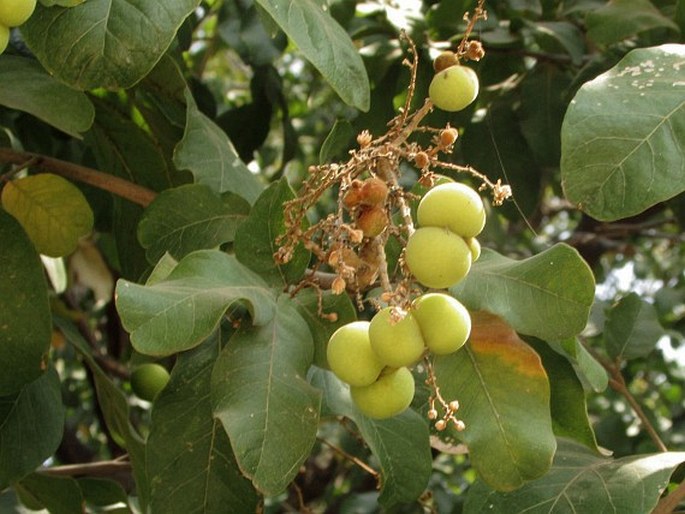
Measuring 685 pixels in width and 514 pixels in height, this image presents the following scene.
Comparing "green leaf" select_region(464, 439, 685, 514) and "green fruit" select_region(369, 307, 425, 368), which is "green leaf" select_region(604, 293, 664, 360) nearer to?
"green leaf" select_region(464, 439, 685, 514)

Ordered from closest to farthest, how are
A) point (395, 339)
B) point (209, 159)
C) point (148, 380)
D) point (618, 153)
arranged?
1. point (395, 339)
2. point (618, 153)
3. point (209, 159)
4. point (148, 380)

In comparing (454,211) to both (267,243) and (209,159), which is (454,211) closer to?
(267,243)

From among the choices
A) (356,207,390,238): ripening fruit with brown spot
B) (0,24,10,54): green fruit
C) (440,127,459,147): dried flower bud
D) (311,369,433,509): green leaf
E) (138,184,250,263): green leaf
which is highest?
(0,24,10,54): green fruit

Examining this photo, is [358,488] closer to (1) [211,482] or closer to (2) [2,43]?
(1) [211,482]

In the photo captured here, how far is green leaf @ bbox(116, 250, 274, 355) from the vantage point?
833mm

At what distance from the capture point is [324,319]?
97cm

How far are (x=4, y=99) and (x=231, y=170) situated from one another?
0.29 meters

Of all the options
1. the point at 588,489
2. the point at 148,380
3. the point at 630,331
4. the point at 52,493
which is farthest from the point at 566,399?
the point at 52,493

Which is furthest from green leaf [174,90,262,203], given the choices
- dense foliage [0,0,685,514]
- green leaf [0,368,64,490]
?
green leaf [0,368,64,490]

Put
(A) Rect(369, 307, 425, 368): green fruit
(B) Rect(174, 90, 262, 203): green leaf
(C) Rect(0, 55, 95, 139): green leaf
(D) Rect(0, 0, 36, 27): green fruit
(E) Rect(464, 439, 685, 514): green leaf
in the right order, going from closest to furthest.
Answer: (A) Rect(369, 307, 425, 368): green fruit, (D) Rect(0, 0, 36, 27): green fruit, (E) Rect(464, 439, 685, 514): green leaf, (C) Rect(0, 55, 95, 139): green leaf, (B) Rect(174, 90, 262, 203): green leaf

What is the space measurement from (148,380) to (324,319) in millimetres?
536

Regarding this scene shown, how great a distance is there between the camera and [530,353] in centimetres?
93

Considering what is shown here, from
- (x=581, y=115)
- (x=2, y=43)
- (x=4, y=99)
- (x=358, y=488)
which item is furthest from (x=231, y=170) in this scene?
(x=358, y=488)

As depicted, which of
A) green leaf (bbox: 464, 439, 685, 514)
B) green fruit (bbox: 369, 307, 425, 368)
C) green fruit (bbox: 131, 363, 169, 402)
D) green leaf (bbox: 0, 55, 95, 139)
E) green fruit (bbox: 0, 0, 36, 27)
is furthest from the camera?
green fruit (bbox: 131, 363, 169, 402)
